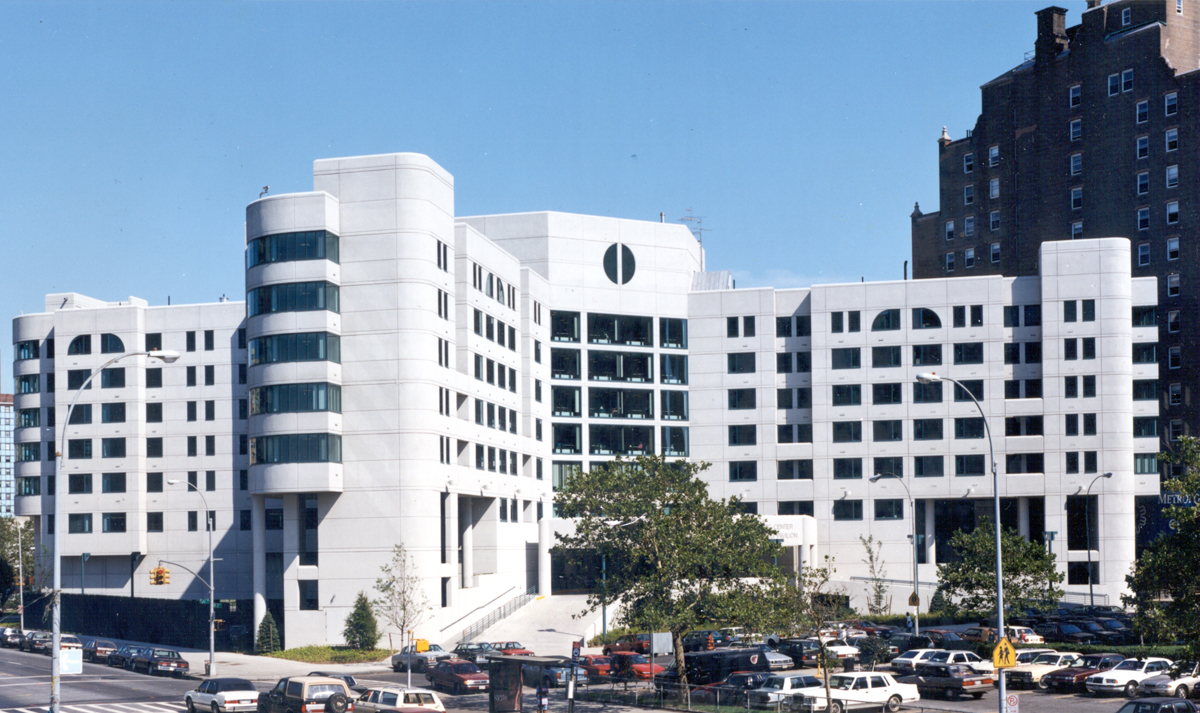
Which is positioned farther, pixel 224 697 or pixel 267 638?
pixel 267 638

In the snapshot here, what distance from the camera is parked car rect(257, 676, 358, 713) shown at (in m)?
44.8

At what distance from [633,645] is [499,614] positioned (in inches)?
870

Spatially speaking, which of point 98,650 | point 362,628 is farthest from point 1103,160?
point 98,650

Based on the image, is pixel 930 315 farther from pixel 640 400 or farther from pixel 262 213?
pixel 262 213

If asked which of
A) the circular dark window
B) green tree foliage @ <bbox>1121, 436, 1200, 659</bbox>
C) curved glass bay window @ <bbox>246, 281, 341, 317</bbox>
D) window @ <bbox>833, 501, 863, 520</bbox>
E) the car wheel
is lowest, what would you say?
the car wheel

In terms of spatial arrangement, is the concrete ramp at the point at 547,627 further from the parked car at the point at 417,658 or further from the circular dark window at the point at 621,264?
the circular dark window at the point at 621,264

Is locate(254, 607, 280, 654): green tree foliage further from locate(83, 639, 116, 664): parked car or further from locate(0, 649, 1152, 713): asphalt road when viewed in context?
locate(0, 649, 1152, 713): asphalt road

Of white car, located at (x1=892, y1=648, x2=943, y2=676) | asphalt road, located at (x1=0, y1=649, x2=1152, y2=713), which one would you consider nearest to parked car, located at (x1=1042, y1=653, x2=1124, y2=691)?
asphalt road, located at (x1=0, y1=649, x2=1152, y2=713)

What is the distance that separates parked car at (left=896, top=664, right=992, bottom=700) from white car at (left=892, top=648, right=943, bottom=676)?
290 centimetres

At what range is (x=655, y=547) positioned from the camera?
173 feet

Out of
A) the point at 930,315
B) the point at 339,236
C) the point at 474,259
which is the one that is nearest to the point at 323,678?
the point at 339,236

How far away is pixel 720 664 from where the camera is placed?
56594mm

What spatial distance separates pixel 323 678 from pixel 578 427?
59352 millimetres

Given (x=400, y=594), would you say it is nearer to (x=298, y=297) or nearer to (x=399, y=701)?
(x=298, y=297)
